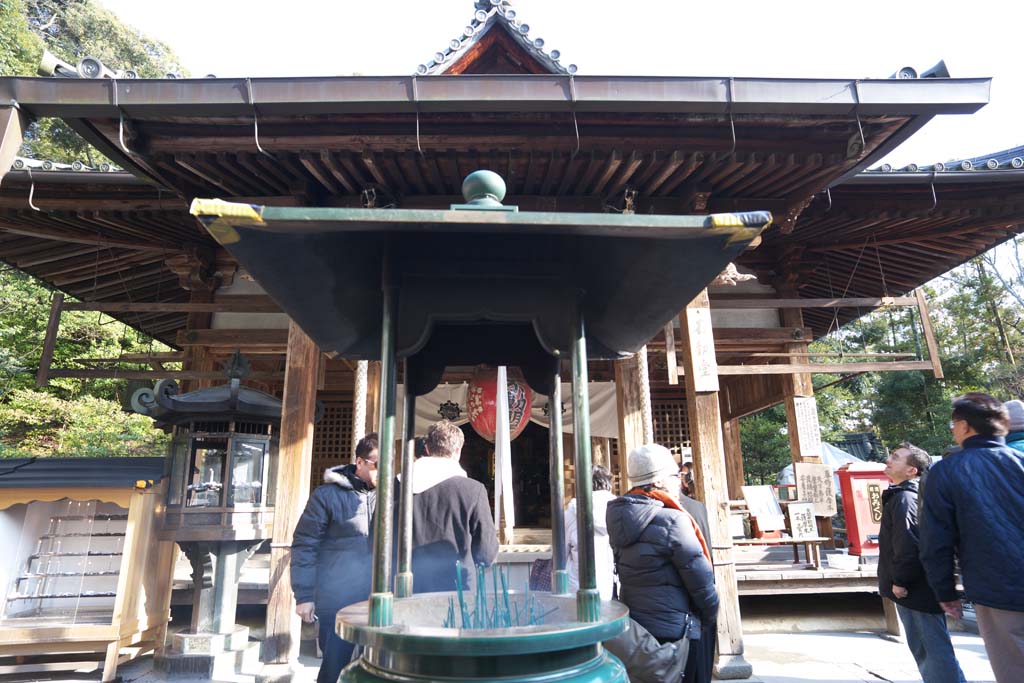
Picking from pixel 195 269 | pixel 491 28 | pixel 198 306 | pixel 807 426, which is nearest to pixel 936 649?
pixel 807 426

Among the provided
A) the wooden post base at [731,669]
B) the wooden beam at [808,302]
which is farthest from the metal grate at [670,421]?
the wooden post base at [731,669]

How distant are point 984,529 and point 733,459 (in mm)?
9253

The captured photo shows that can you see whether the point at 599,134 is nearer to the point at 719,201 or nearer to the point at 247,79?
the point at 719,201

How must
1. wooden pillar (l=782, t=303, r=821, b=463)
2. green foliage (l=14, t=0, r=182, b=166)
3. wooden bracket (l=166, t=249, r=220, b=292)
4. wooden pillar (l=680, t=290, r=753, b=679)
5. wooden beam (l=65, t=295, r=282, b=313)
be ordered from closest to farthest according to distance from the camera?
wooden pillar (l=680, t=290, r=753, b=679)
wooden beam (l=65, t=295, r=282, b=313)
wooden bracket (l=166, t=249, r=220, b=292)
wooden pillar (l=782, t=303, r=821, b=463)
green foliage (l=14, t=0, r=182, b=166)

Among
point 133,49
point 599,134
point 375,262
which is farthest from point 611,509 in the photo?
point 133,49

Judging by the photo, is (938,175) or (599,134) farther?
(938,175)

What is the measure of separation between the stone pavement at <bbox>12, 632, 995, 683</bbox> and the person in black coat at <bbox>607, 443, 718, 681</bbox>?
261 cm

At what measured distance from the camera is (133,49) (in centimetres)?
2362

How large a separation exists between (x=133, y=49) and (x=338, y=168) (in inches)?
1019

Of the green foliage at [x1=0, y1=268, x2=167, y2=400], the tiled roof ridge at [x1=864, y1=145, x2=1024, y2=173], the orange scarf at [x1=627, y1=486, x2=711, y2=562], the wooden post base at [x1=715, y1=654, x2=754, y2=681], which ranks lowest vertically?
the wooden post base at [x1=715, y1=654, x2=754, y2=681]

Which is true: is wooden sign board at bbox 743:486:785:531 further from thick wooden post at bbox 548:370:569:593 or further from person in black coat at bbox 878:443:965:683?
thick wooden post at bbox 548:370:569:593

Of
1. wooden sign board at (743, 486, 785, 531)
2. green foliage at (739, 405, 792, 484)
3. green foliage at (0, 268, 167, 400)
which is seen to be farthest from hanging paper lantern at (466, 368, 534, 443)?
green foliage at (739, 405, 792, 484)

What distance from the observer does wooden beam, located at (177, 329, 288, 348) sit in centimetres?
727

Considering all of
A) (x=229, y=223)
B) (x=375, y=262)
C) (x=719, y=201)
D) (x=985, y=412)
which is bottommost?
(x=985, y=412)
